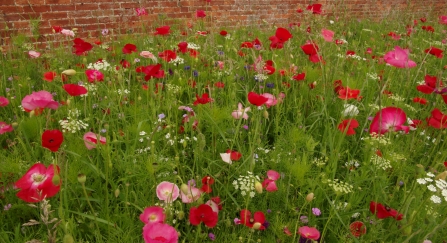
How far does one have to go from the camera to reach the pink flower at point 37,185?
96 centimetres

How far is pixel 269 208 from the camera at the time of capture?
1.33 metres

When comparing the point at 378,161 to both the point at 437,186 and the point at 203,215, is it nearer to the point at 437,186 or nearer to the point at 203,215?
the point at 437,186

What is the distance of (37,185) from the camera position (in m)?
0.98

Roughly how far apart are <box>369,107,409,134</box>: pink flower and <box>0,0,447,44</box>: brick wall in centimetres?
143

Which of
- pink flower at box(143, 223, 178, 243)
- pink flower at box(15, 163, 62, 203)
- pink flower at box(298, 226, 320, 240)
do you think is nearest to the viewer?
pink flower at box(143, 223, 178, 243)

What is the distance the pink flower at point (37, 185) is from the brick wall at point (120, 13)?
1708 mm

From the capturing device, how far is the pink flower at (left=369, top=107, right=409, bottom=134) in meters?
1.40

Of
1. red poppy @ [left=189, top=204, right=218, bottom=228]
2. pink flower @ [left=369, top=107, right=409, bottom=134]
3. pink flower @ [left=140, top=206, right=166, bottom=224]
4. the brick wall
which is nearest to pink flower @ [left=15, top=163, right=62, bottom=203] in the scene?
pink flower @ [left=140, top=206, right=166, bottom=224]

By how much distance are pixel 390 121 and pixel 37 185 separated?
1.34 meters

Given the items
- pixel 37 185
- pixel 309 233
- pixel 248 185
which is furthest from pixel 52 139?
pixel 309 233

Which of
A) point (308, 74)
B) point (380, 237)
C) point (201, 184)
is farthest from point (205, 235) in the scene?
point (308, 74)

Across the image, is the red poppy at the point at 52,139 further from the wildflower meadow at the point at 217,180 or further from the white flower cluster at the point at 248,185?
the white flower cluster at the point at 248,185

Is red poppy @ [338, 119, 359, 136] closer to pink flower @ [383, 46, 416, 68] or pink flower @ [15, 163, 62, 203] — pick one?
pink flower @ [383, 46, 416, 68]

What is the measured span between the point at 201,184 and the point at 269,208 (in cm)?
28
